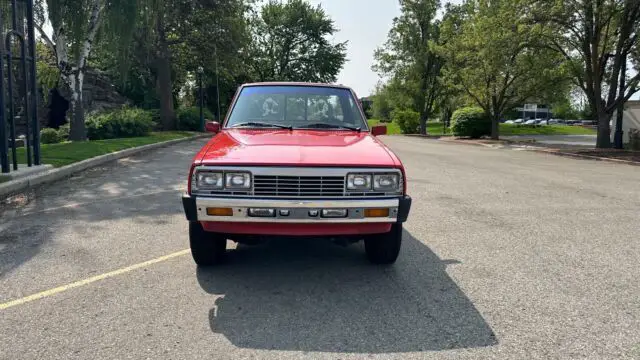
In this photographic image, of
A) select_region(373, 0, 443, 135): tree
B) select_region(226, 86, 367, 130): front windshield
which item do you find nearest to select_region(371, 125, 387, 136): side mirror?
select_region(226, 86, 367, 130): front windshield

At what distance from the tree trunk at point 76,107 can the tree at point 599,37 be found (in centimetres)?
1820

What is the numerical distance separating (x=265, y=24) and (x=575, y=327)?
57.8 m

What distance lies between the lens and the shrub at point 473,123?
36062 millimetres

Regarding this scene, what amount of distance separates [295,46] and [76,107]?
134 ft

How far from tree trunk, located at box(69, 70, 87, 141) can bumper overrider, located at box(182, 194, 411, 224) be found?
57.5ft

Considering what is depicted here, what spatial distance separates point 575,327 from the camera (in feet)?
12.0

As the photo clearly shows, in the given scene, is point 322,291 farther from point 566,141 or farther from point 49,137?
point 566,141

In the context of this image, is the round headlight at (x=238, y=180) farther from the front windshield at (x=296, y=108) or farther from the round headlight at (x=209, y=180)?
the front windshield at (x=296, y=108)

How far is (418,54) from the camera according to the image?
4506 centimetres

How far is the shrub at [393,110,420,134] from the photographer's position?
4950 centimetres

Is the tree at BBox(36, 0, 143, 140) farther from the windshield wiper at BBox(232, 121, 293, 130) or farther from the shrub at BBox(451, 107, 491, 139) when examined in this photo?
the shrub at BBox(451, 107, 491, 139)

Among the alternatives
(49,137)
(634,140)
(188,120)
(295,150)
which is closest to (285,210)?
(295,150)

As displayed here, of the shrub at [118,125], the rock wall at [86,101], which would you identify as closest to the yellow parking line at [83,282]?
the shrub at [118,125]

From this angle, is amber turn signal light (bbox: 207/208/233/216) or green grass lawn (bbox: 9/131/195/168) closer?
amber turn signal light (bbox: 207/208/233/216)
